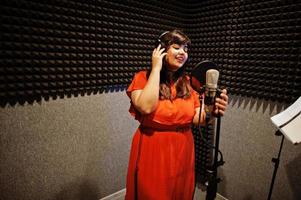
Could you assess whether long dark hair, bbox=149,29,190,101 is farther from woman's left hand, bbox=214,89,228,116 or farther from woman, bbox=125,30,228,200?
woman's left hand, bbox=214,89,228,116

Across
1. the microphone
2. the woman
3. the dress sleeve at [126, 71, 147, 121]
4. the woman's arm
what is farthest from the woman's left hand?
the dress sleeve at [126, 71, 147, 121]

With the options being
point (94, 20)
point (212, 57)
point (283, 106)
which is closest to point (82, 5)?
point (94, 20)

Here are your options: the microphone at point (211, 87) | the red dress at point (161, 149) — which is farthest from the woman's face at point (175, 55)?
the microphone at point (211, 87)

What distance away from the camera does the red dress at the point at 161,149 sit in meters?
1.48

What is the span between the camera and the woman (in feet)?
4.79

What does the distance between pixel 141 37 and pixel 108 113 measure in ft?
3.06

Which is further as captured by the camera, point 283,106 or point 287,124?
point 283,106

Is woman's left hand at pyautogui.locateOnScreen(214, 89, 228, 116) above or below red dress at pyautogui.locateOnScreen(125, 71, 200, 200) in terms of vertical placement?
above

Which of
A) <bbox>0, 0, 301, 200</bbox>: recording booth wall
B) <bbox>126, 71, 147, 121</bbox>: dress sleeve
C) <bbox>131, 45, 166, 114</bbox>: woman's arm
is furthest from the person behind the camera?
<bbox>0, 0, 301, 200</bbox>: recording booth wall

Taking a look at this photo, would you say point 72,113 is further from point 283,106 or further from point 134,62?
point 283,106

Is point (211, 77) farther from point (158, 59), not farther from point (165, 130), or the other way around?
point (165, 130)

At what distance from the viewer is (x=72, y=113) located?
81.9 inches

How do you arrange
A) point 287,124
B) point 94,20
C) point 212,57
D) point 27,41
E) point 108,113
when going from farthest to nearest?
1. point 212,57
2. point 108,113
3. point 94,20
4. point 27,41
5. point 287,124

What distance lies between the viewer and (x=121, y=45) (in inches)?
89.1
